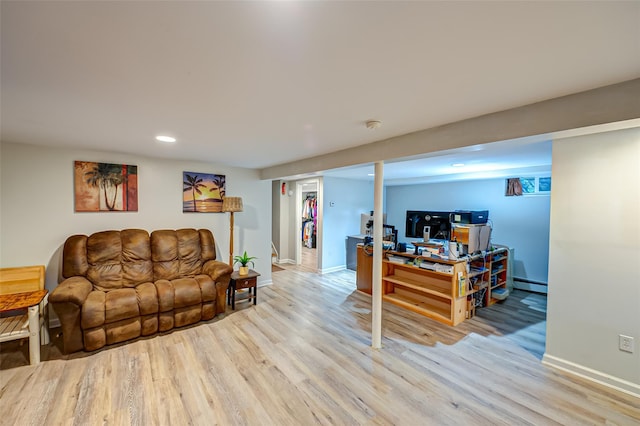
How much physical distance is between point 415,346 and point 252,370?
1716 millimetres

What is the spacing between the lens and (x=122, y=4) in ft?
2.90

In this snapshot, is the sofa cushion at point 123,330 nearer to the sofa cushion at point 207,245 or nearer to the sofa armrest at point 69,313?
the sofa armrest at point 69,313

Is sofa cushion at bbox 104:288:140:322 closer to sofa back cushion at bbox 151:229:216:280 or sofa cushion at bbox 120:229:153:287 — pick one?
sofa cushion at bbox 120:229:153:287

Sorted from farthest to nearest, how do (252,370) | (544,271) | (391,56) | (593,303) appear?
(544,271) → (252,370) → (593,303) → (391,56)

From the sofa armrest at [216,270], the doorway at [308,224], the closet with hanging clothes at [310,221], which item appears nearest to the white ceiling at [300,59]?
the sofa armrest at [216,270]

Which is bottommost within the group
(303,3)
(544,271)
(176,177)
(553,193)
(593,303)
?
(544,271)

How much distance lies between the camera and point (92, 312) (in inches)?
103

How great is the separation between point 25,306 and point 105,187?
160cm

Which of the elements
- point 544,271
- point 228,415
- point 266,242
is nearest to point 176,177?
point 266,242

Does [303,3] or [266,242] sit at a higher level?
→ [303,3]

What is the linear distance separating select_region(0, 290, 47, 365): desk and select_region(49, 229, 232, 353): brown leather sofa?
0.17 meters

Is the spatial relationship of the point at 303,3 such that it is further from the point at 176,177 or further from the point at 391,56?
the point at 176,177

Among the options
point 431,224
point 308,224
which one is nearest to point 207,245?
point 431,224

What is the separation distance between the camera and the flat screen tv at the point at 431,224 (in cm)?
399
